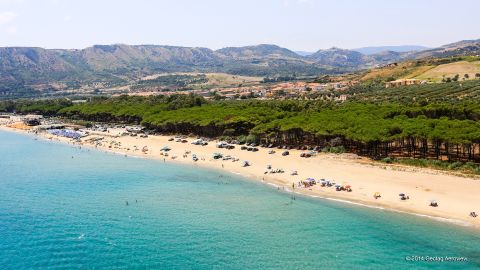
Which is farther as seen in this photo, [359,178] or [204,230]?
[359,178]

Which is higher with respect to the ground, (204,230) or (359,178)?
(359,178)

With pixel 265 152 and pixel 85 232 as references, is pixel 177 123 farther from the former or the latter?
pixel 85 232

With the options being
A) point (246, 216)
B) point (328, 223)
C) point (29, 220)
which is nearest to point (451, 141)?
point (328, 223)

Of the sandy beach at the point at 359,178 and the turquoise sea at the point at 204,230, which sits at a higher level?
the sandy beach at the point at 359,178

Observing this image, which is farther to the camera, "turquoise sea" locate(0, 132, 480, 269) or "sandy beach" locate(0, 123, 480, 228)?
"sandy beach" locate(0, 123, 480, 228)

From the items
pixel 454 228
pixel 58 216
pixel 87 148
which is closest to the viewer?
pixel 454 228
